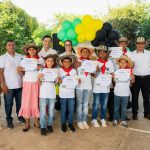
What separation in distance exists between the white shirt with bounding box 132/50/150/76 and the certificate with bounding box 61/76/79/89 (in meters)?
1.49

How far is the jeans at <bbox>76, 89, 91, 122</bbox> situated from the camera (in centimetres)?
562

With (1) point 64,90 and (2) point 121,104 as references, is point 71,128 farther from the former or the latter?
(2) point 121,104

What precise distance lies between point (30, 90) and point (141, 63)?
2.39 meters

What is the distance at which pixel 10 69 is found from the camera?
5539 millimetres

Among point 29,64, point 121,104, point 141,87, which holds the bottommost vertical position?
point 121,104

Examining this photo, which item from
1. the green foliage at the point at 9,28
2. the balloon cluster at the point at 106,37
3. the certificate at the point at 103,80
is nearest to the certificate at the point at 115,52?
the balloon cluster at the point at 106,37

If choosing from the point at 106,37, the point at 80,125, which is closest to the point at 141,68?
the point at 106,37

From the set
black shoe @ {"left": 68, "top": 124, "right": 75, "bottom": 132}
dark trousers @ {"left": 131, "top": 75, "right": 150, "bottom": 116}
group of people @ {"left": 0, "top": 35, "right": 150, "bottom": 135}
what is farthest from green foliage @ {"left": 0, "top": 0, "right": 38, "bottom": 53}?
black shoe @ {"left": 68, "top": 124, "right": 75, "bottom": 132}

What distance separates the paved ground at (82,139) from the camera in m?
4.93

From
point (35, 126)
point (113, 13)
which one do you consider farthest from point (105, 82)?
point (113, 13)

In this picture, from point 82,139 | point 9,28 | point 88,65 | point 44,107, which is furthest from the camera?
point 9,28

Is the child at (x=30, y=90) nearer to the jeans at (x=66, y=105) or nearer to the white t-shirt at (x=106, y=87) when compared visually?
the jeans at (x=66, y=105)

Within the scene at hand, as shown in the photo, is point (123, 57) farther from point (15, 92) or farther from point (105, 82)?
point (15, 92)

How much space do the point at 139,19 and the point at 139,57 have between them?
36.7 feet
